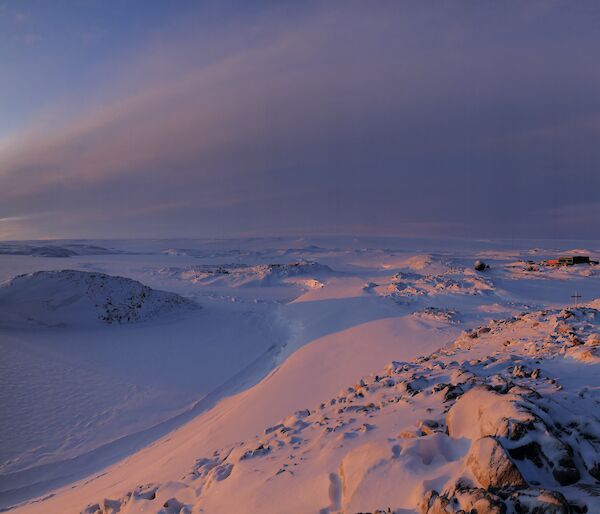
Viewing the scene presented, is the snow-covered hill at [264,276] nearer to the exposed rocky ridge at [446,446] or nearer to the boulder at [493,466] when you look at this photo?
the exposed rocky ridge at [446,446]

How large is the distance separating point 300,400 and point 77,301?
9.87 meters

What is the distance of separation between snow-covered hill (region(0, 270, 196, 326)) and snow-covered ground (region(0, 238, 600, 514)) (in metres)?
0.06

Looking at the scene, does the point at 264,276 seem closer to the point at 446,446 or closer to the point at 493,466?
the point at 446,446

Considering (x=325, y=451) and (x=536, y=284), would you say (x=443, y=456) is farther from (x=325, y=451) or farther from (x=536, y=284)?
(x=536, y=284)

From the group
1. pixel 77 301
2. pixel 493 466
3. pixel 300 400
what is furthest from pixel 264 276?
pixel 493 466

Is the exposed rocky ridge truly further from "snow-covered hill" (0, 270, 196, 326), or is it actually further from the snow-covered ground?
"snow-covered hill" (0, 270, 196, 326)

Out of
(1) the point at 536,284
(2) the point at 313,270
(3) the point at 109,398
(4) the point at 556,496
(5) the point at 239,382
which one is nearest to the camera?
(4) the point at 556,496

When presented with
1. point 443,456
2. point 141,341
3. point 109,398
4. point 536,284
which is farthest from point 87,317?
point 536,284

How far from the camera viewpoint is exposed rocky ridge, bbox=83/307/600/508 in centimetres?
208

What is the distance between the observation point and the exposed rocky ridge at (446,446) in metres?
2.08

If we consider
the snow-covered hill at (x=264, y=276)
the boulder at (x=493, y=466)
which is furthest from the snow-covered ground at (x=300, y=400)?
the snow-covered hill at (x=264, y=276)

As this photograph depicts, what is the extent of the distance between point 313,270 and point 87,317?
17692 millimetres

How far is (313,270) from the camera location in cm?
2828

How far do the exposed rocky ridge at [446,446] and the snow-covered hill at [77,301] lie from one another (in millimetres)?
9711
